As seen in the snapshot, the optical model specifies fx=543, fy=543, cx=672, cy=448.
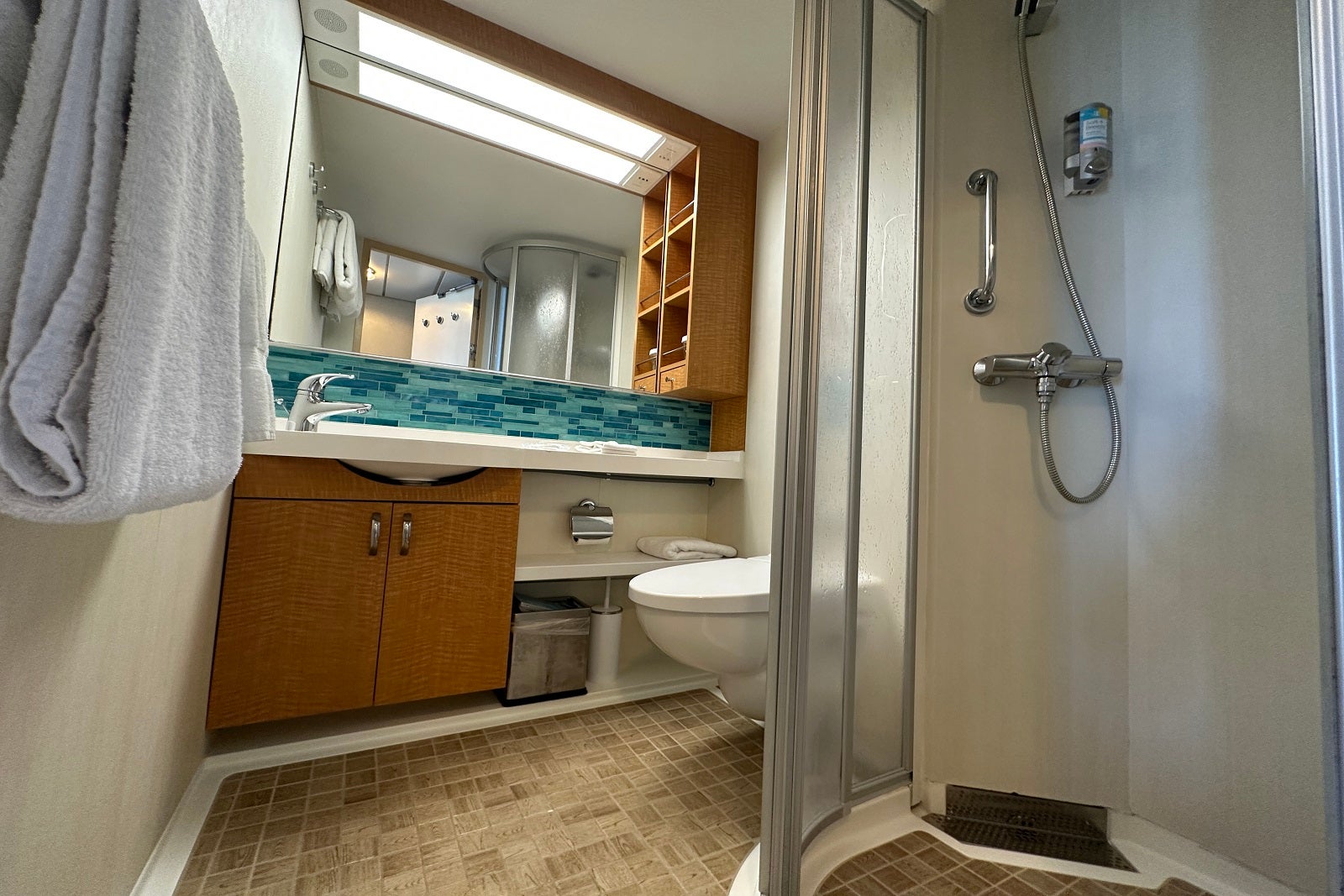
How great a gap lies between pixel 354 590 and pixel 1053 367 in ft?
5.46

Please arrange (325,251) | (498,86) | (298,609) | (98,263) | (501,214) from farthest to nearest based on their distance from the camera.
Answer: (501,214) → (498,86) → (325,251) → (298,609) → (98,263)

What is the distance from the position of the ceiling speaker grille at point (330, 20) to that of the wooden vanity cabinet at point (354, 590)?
134 centimetres

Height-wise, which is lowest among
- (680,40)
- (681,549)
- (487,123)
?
(681,549)

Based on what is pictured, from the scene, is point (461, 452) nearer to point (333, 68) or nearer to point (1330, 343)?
point (333, 68)

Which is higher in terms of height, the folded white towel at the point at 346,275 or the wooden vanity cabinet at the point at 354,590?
the folded white towel at the point at 346,275

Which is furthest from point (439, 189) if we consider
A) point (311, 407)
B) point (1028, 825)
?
point (1028, 825)

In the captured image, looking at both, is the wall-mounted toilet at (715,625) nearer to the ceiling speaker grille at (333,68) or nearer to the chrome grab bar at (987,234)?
the chrome grab bar at (987,234)

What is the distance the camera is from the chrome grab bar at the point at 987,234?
3.91ft

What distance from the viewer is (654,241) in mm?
2270

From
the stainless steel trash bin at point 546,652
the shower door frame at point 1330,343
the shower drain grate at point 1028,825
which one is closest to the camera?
the shower door frame at point 1330,343

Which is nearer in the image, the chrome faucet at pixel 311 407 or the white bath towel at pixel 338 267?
the chrome faucet at pixel 311 407

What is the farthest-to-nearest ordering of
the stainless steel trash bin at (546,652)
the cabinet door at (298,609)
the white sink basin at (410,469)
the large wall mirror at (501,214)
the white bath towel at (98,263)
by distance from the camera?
1. the large wall mirror at (501,214)
2. the stainless steel trash bin at (546,652)
3. the white sink basin at (410,469)
4. the cabinet door at (298,609)
5. the white bath towel at (98,263)

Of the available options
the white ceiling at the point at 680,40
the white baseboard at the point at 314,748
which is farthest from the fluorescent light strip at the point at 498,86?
the white baseboard at the point at 314,748

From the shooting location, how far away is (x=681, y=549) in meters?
1.93
